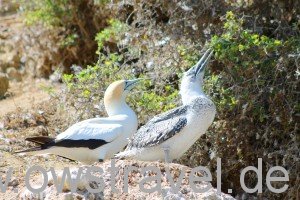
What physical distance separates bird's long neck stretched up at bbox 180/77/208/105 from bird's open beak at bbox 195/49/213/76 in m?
0.10

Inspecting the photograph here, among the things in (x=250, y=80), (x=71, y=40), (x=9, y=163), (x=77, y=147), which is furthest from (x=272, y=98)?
(x=71, y=40)

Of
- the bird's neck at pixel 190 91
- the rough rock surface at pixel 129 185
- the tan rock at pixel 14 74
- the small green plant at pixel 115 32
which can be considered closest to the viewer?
the rough rock surface at pixel 129 185

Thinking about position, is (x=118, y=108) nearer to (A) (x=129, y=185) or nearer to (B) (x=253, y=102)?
(B) (x=253, y=102)

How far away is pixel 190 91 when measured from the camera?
838 centimetres

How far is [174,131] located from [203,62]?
0.88 metres

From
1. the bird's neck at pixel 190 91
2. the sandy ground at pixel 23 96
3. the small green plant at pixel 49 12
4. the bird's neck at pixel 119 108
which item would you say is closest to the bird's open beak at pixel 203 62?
the bird's neck at pixel 190 91

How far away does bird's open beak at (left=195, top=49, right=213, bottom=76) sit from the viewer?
8.56 metres

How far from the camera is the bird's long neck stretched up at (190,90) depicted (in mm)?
8321

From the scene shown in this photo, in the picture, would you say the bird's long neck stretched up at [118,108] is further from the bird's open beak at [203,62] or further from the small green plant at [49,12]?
the small green plant at [49,12]

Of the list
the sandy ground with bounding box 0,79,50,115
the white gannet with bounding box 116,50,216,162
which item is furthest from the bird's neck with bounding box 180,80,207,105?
the sandy ground with bounding box 0,79,50,115

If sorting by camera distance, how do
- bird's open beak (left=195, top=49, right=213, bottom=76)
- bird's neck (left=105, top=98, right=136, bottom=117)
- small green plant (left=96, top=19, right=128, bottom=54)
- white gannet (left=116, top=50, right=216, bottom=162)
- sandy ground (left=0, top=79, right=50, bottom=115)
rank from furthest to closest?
sandy ground (left=0, top=79, right=50, bottom=115)
small green plant (left=96, top=19, right=128, bottom=54)
bird's neck (left=105, top=98, right=136, bottom=117)
bird's open beak (left=195, top=49, right=213, bottom=76)
white gannet (left=116, top=50, right=216, bottom=162)

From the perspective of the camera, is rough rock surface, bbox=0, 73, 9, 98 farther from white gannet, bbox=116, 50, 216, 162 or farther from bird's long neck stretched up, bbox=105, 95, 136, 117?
white gannet, bbox=116, 50, 216, 162

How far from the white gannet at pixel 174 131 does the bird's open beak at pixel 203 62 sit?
0.25m

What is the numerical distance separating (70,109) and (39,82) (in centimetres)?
324
